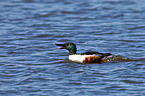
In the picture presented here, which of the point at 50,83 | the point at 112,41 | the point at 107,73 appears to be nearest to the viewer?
the point at 50,83

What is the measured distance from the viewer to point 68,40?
1631 centimetres

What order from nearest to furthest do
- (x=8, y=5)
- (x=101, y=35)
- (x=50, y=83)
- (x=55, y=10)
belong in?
(x=50, y=83), (x=101, y=35), (x=55, y=10), (x=8, y=5)

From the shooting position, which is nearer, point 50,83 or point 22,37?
point 50,83

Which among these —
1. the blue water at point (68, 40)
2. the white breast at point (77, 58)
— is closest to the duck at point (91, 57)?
the white breast at point (77, 58)

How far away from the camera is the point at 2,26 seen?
18.6 metres

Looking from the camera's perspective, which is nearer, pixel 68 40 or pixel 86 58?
pixel 86 58

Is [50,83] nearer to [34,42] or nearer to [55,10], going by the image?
[34,42]

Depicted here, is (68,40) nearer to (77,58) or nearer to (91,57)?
(77,58)

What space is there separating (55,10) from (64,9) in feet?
1.52

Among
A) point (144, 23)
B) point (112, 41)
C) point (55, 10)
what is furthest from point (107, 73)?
point (55, 10)

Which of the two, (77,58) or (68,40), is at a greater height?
(68,40)

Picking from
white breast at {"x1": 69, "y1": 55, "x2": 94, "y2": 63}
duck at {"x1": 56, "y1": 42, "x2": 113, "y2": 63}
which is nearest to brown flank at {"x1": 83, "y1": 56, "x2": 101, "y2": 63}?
duck at {"x1": 56, "y1": 42, "x2": 113, "y2": 63}

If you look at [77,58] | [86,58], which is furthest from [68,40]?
[86,58]

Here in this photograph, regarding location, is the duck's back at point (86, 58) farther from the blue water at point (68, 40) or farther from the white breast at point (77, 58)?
the blue water at point (68, 40)
